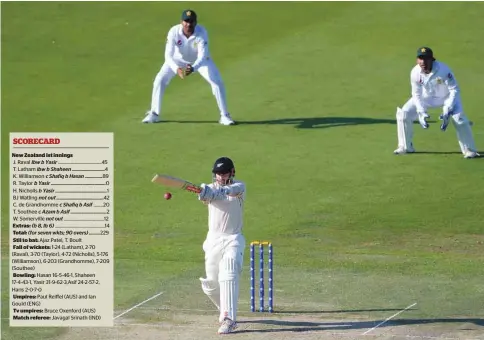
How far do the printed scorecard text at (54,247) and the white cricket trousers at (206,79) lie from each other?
563cm

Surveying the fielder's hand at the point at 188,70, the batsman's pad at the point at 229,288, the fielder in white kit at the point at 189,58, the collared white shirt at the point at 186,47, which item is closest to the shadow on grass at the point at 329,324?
the batsman's pad at the point at 229,288

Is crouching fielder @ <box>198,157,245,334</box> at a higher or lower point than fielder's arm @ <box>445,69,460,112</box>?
lower

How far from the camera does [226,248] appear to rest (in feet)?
52.5

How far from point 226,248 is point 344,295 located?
7.87 ft

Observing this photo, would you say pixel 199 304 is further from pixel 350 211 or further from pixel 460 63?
pixel 460 63

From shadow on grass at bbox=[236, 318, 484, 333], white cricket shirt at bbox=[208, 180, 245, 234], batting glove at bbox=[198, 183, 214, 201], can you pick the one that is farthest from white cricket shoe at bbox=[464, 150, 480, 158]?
batting glove at bbox=[198, 183, 214, 201]

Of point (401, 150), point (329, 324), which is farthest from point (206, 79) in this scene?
point (329, 324)

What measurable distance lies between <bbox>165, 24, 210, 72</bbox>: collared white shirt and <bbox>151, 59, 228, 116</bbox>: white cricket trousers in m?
0.12

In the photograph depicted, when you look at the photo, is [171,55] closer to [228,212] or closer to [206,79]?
[206,79]

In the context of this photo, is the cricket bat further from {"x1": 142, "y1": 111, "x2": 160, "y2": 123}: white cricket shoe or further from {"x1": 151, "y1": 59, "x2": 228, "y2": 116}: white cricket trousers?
{"x1": 142, "y1": 111, "x2": 160, "y2": 123}: white cricket shoe

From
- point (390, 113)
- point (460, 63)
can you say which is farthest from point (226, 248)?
point (460, 63)

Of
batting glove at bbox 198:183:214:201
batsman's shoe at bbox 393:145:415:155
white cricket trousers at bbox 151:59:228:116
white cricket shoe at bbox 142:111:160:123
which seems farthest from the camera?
white cricket shoe at bbox 142:111:160:123

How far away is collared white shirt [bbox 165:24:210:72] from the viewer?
82.6 ft

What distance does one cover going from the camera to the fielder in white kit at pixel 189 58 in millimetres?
25109
